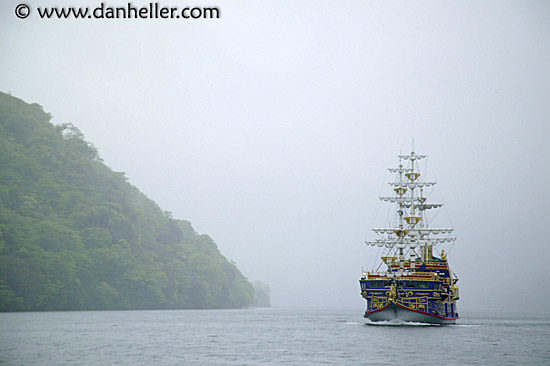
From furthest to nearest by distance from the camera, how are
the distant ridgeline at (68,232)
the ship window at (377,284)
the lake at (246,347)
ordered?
the distant ridgeline at (68,232) → the ship window at (377,284) → the lake at (246,347)

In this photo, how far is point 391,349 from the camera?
2660 inches

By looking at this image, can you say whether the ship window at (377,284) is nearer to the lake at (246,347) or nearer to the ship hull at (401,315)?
the ship hull at (401,315)

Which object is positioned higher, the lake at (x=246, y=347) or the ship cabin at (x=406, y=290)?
the ship cabin at (x=406, y=290)

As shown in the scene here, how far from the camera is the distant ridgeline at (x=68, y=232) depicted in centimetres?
12950

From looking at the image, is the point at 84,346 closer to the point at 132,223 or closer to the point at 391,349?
the point at 391,349

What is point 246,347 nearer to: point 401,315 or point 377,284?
point 377,284

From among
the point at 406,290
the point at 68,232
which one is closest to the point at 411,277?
the point at 406,290

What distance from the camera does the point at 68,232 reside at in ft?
474

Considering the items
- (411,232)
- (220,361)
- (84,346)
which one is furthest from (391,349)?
(411,232)

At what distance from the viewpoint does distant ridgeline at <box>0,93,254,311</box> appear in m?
130

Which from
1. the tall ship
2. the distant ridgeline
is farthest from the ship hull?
the distant ridgeline

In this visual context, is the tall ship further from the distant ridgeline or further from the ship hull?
the distant ridgeline

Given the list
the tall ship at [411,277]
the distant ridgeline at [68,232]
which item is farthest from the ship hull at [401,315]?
the distant ridgeline at [68,232]

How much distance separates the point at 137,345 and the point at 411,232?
240 feet
